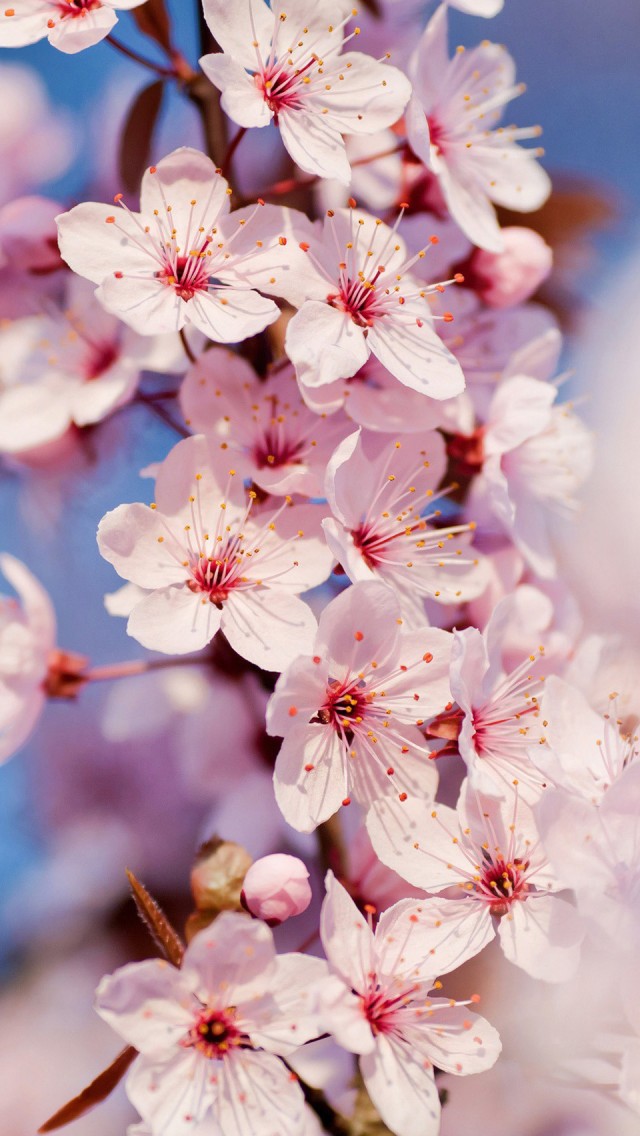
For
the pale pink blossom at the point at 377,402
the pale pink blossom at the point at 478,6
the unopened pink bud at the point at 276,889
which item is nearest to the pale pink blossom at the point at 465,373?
the pale pink blossom at the point at 377,402

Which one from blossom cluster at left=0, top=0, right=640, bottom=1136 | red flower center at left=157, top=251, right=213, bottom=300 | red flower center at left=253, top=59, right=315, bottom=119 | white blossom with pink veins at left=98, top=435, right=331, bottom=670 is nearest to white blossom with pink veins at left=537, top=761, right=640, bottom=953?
blossom cluster at left=0, top=0, right=640, bottom=1136

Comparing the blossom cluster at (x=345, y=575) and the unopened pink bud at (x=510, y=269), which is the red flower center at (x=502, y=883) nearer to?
the blossom cluster at (x=345, y=575)

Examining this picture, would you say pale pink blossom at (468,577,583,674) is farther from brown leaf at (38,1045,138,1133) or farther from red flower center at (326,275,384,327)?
brown leaf at (38,1045,138,1133)

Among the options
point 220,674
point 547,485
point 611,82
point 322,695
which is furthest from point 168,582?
point 611,82

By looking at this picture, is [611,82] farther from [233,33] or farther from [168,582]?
[168,582]

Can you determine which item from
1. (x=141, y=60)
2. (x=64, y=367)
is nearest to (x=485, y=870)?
(x=64, y=367)

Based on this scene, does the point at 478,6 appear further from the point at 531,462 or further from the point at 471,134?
the point at 531,462
